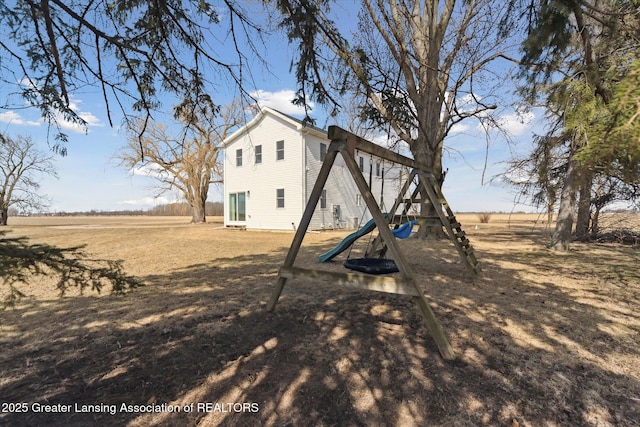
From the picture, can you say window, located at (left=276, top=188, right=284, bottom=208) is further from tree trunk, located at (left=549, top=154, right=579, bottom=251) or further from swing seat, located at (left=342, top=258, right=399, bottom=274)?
swing seat, located at (left=342, top=258, right=399, bottom=274)

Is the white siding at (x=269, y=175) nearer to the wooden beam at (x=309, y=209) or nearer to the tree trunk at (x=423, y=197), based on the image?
the tree trunk at (x=423, y=197)

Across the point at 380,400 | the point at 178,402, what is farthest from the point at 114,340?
the point at 380,400

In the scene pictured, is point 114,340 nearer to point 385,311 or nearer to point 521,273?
point 385,311

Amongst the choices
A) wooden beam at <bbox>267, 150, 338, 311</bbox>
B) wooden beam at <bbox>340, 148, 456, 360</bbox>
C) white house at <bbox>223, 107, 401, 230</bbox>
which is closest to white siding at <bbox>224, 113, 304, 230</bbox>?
white house at <bbox>223, 107, 401, 230</bbox>

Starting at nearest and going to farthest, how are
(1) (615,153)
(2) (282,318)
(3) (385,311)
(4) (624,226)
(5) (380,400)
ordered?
(1) (615,153), (5) (380,400), (2) (282,318), (3) (385,311), (4) (624,226)

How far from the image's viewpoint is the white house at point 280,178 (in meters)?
15.5

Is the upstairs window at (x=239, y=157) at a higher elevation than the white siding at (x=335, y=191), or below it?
higher

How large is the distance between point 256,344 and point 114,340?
1413 mm

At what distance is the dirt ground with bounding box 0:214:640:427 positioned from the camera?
191 cm

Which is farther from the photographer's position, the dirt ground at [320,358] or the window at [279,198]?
the window at [279,198]

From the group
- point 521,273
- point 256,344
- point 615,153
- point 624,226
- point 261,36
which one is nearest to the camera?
point 615,153

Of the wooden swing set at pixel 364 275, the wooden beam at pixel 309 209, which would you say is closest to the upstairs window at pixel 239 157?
the wooden swing set at pixel 364 275

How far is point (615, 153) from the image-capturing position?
1262mm

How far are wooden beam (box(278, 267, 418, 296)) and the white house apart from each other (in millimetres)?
12089
